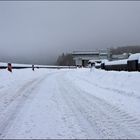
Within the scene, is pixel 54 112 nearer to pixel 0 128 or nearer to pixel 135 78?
pixel 0 128

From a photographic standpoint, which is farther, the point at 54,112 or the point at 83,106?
the point at 83,106

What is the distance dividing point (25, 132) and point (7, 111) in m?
2.88

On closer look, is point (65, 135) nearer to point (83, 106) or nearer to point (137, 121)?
point (137, 121)

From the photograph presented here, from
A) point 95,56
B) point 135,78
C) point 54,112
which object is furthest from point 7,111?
point 95,56

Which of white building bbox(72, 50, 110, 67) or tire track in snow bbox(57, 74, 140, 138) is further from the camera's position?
white building bbox(72, 50, 110, 67)

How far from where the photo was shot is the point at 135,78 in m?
16.5

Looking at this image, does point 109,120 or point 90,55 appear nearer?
point 109,120

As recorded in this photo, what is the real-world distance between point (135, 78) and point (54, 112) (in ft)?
28.3

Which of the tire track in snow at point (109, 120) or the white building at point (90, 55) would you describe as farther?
the white building at point (90, 55)

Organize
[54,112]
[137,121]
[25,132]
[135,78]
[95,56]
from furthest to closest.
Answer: [95,56]
[135,78]
[54,112]
[137,121]
[25,132]

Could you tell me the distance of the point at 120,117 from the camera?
833cm

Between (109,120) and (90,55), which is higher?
(90,55)

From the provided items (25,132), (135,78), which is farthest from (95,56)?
(25,132)

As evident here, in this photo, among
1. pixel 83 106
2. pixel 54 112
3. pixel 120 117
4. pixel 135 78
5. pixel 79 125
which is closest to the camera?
pixel 79 125
